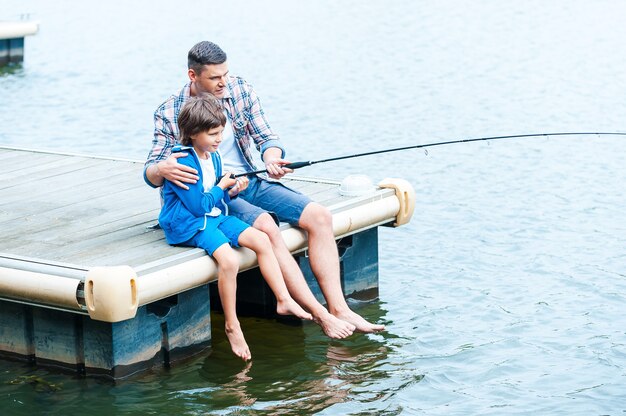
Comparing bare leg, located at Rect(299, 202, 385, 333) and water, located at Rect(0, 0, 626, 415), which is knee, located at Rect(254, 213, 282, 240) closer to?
bare leg, located at Rect(299, 202, 385, 333)

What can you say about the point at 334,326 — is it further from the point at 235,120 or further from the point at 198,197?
the point at 235,120

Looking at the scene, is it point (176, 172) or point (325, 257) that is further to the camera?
point (325, 257)

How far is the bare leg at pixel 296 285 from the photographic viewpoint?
540cm

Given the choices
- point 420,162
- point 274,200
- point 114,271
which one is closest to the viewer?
point 114,271

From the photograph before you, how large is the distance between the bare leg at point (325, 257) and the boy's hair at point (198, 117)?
65 cm

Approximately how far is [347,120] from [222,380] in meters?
7.16

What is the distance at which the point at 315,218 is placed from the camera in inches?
219

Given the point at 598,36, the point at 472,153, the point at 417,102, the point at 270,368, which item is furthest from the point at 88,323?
the point at 598,36

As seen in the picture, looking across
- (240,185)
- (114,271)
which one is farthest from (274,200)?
(114,271)

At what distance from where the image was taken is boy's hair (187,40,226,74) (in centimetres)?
532

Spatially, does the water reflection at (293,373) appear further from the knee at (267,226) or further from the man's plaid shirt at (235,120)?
the man's plaid shirt at (235,120)

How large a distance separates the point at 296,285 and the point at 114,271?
914 millimetres

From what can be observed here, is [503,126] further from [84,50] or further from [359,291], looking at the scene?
[84,50]

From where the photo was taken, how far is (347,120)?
12.4m
